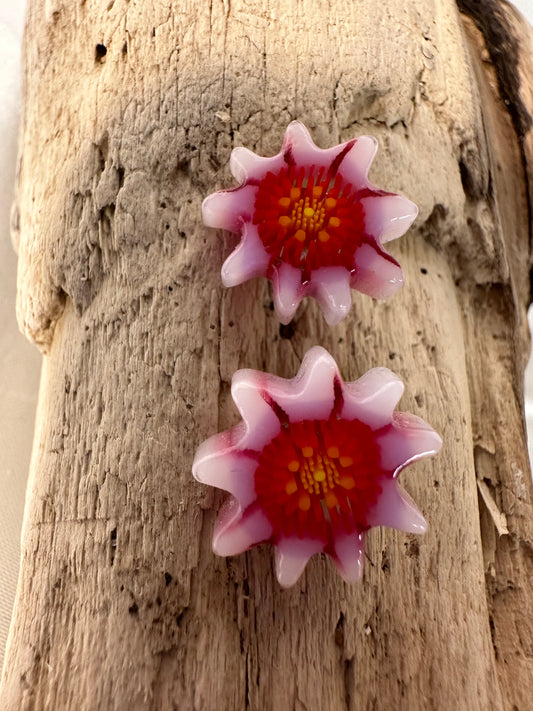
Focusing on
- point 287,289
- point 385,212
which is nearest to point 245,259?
point 287,289

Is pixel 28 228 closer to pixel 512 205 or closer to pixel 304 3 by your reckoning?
pixel 304 3

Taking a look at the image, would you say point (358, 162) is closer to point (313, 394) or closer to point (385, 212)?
point (385, 212)

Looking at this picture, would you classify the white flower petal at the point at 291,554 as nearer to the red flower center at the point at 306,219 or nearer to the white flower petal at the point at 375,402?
the white flower petal at the point at 375,402

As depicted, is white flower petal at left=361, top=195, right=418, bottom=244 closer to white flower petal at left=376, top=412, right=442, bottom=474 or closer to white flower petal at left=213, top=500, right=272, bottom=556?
white flower petal at left=376, top=412, right=442, bottom=474


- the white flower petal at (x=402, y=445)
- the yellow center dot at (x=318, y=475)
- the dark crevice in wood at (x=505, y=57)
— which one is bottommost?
the yellow center dot at (x=318, y=475)

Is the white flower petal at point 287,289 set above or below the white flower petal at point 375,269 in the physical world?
below

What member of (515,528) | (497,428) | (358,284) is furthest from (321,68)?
(515,528)

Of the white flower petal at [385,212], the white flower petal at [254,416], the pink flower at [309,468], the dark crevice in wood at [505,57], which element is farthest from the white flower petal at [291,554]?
the dark crevice in wood at [505,57]
